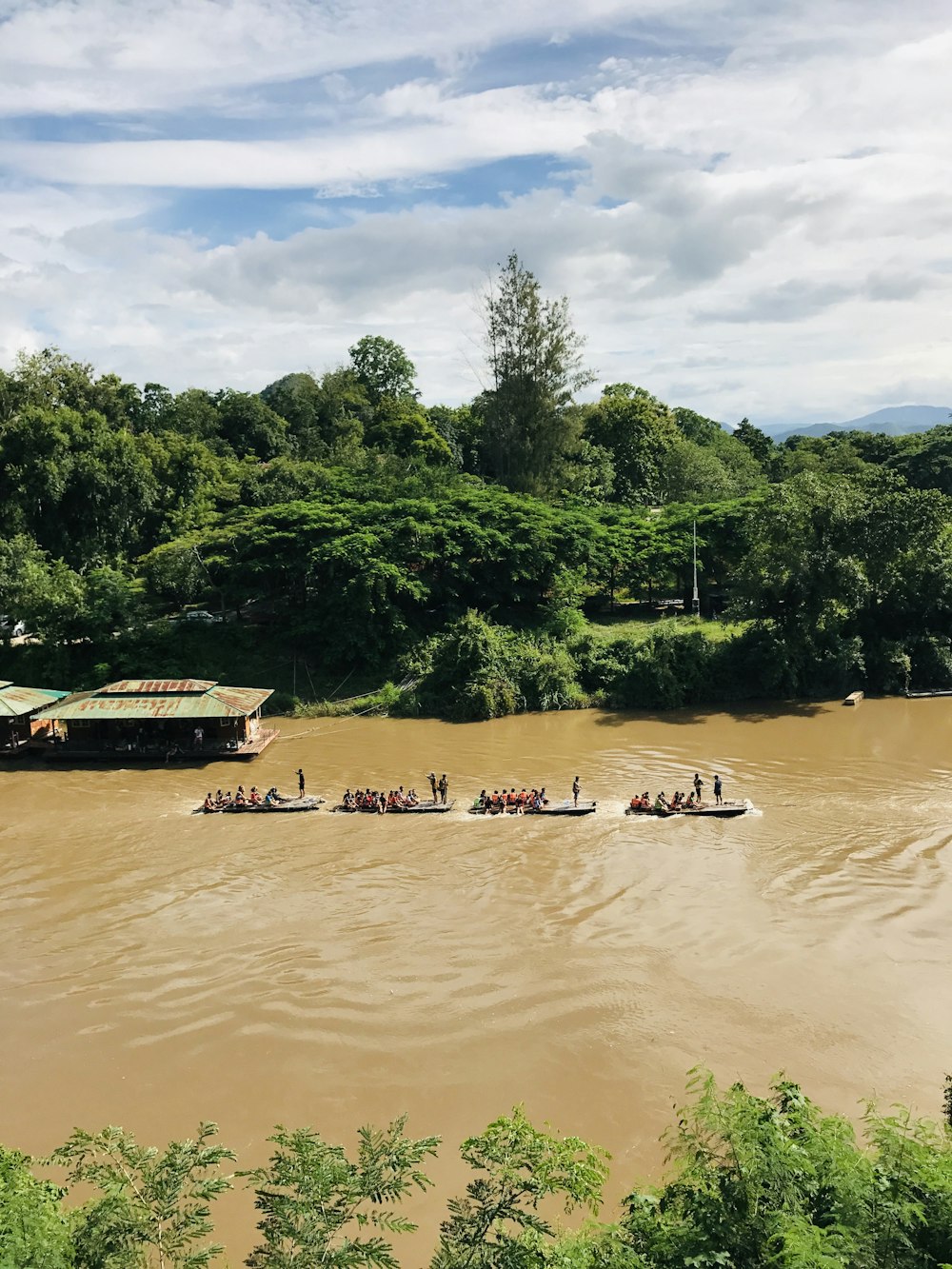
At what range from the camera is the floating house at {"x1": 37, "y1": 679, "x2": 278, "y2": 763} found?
30.7 m

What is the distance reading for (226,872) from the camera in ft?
74.1

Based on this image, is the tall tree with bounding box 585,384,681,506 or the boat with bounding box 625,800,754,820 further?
the tall tree with bounding box 585,384,681,506

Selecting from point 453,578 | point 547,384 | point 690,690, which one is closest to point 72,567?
point 453,578

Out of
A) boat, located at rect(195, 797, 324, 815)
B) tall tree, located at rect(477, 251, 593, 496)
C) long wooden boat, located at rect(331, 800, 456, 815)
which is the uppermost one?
tall tree, located at rect(477, 251, 593, 496)

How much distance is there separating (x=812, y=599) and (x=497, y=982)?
2579 cm

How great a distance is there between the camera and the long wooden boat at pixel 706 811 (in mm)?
25203

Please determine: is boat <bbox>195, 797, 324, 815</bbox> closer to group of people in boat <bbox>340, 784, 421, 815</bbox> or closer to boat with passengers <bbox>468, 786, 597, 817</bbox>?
group of people in boat <bbox>340, 784, 421, 815</bbox>

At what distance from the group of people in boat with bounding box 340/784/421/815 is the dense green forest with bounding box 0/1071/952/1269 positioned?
17.0 metres

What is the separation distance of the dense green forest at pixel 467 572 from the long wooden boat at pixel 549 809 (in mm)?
10392

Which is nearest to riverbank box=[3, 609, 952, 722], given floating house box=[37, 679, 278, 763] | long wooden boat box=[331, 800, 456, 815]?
floating house box=[37, 679, 278, 763]

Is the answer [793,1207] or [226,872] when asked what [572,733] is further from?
[793,1207]

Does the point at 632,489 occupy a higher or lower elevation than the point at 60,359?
lower

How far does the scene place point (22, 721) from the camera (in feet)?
107

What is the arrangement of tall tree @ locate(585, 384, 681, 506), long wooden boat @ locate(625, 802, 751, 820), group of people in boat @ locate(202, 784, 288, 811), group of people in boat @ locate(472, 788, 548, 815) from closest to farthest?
long wooden boat @ locate(625, 802, 751, 820) < group of people in boat @ locate(472, 788, 548, 815) < group of people in boat @ locate(202, 784, 288, 811) < tall tree @ locate(585, 384, 681, 506)
